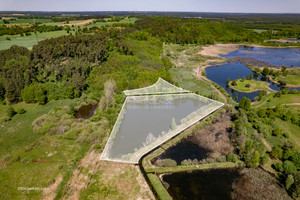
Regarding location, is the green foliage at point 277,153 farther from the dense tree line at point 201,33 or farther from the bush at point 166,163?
the dense tree line at point 201,33

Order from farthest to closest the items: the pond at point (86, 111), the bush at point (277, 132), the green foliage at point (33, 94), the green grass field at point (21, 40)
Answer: the green grass field at point (21, 40)
the green foliage at point (33, 94)
the pond at point (86, 111)
the bush at point (277, 132)

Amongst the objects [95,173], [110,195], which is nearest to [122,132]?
[95,173]

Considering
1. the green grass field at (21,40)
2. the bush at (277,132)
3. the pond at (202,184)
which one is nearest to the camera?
the pond at (202,184)

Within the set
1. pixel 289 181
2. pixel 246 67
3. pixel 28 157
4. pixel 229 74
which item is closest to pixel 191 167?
pixel 289 181

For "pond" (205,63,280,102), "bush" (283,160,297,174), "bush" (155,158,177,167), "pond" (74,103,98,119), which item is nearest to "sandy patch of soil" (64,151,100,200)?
"bush" (155,158,177,167)

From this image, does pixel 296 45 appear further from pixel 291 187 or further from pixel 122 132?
pixel 122 132

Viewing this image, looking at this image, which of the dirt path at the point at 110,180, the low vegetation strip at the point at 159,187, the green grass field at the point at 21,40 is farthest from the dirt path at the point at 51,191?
the green grass field at the point at 21,40

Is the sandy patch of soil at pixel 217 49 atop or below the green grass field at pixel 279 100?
atop
